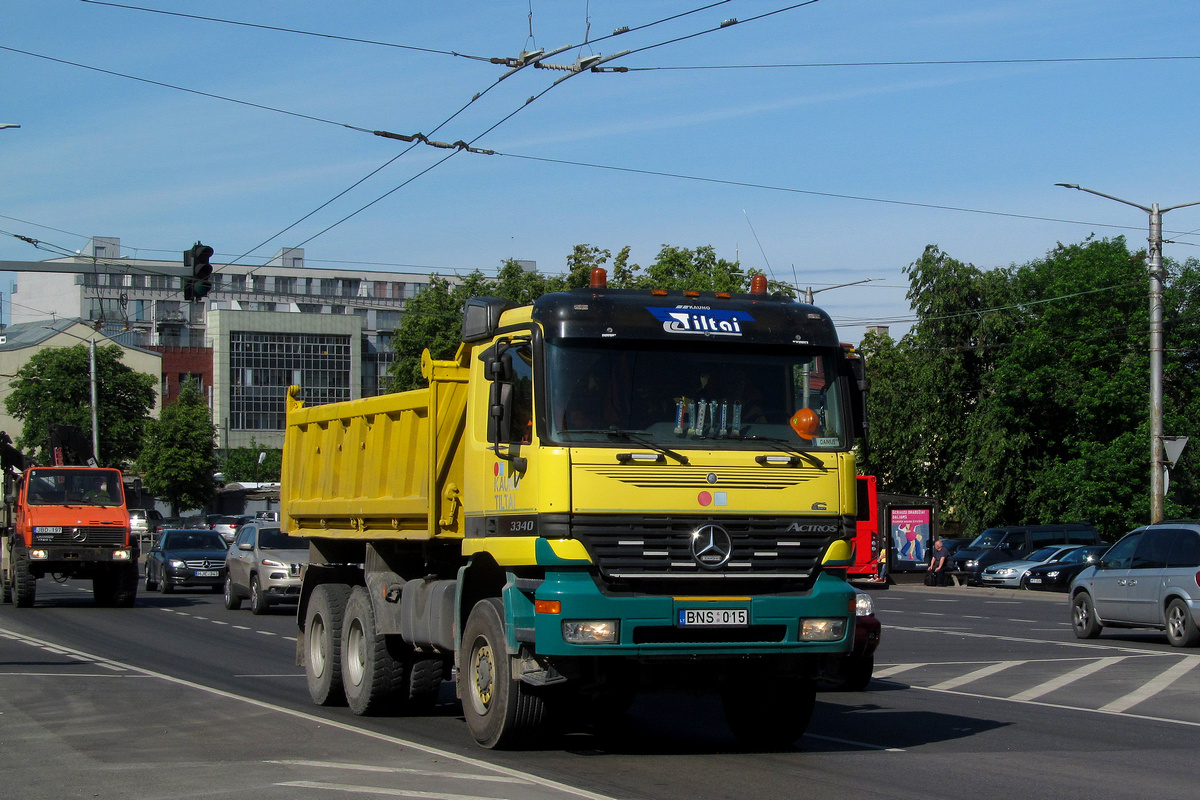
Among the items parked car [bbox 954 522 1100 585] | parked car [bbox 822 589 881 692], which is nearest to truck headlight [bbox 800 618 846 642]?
parked car [bbox 822 589 881 692]

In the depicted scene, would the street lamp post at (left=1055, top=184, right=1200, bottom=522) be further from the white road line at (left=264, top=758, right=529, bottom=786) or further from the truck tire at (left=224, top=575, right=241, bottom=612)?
the white road line at (left=264, top=758, right=529, bottom=786)

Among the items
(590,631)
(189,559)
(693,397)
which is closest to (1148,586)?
(693,397)

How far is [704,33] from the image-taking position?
1714 centimetres

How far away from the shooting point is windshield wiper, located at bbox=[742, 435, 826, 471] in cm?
965

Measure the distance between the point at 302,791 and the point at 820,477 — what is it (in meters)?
3.88

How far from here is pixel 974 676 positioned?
52.0 feet

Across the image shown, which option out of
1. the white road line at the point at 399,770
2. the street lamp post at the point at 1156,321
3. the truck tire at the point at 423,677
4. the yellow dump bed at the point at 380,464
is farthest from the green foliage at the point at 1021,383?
the white road line at the point at 399,770

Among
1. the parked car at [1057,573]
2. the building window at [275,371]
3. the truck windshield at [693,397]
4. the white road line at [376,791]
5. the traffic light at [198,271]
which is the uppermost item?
the building window at [275,371]

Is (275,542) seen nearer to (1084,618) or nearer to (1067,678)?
(1084,618)

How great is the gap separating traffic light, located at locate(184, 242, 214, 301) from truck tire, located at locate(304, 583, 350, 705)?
9.54m

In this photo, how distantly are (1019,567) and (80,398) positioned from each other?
62.0m

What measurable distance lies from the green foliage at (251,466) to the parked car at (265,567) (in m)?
69.3

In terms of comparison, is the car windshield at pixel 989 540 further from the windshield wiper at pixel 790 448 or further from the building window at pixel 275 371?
the building window at pixel 275 371

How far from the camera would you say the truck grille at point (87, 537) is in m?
27.8
